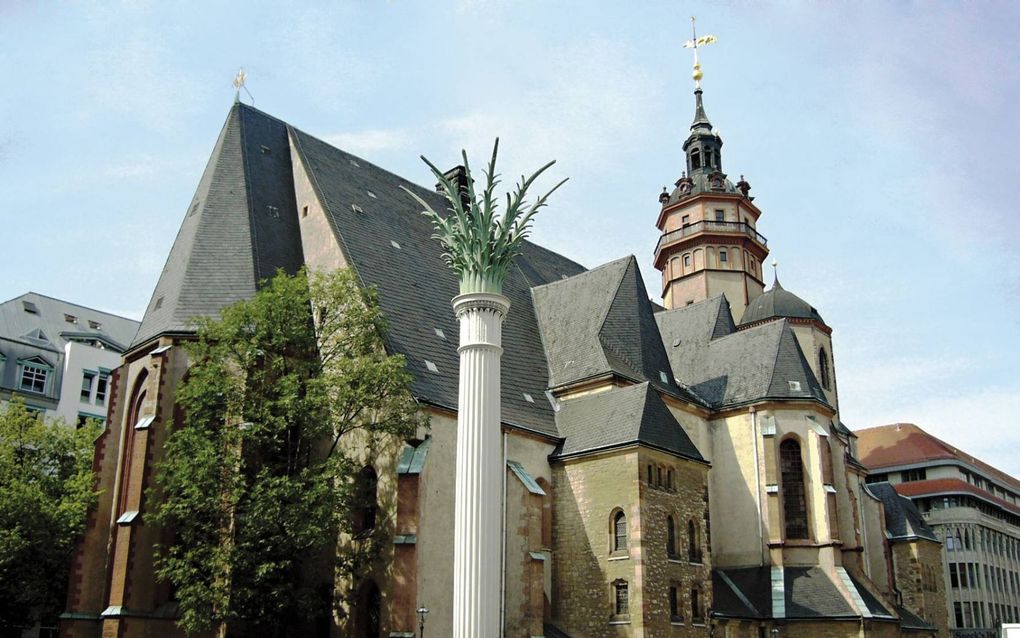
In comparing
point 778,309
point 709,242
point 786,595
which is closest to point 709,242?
point 709,242

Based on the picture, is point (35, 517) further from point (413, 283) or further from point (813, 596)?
point (813, 596)

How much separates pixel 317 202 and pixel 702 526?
1567cm

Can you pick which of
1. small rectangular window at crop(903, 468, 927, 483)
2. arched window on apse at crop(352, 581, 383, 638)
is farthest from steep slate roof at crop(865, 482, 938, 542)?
arched window on apse at crop(352, 581, 383, 638)

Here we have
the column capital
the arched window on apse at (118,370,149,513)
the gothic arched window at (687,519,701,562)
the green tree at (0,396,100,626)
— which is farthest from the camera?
the gothic arched window at (687,519,701,562)

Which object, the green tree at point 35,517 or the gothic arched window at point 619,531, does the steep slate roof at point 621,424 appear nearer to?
the gothic arched window at point 619,531

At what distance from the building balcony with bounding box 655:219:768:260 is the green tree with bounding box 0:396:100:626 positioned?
29.4 meters

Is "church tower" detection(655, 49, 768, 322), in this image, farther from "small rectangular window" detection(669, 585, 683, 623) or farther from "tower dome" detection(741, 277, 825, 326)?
"small rectangular window" detection(669, 585, 683, 623)

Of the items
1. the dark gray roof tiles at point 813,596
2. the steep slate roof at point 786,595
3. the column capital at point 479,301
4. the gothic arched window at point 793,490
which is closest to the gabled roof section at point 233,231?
the column capital at point 479,301

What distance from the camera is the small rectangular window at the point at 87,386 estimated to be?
41.4 meters

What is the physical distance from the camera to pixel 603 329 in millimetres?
31891

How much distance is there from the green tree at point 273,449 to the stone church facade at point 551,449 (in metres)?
1.30

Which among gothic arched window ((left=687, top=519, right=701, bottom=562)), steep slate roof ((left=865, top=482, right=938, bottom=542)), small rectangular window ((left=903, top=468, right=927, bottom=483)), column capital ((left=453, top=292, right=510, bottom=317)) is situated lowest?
gothic arched window ((left=687, top=519, right=701, bottom=562))

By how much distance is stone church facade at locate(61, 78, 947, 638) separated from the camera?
78.9 ft

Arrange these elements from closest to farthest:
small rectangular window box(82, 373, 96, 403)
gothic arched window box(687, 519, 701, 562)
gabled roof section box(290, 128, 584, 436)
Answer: gothic arched window box(687, 519, 701, 562)
gabled roof section box(290, 128, 584, 436)
small rectangular window box(82, 373, 96, 403)
